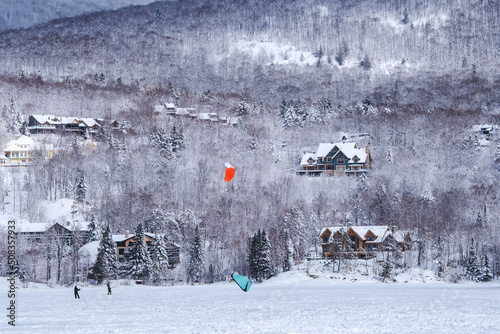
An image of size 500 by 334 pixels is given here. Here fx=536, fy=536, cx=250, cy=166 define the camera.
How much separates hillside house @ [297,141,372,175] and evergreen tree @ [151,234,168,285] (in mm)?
38767

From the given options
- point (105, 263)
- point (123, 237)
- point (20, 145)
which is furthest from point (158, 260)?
point (20, 145)

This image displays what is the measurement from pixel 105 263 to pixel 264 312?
22.7 meters

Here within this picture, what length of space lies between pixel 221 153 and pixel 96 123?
923 inches

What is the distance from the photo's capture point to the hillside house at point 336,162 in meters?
81.9

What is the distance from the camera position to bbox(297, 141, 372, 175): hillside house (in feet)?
269

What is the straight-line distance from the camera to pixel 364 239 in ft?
171

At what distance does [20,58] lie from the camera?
560ft

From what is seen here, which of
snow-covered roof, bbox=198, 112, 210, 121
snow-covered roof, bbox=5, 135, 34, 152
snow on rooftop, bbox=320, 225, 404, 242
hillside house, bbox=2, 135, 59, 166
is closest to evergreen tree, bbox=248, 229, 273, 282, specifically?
snow on rooftop, bbox=320, 225, 404, 242

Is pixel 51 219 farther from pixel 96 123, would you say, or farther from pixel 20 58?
pixel 20 58

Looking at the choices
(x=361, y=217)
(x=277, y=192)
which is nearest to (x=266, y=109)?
(x=277, y=192)

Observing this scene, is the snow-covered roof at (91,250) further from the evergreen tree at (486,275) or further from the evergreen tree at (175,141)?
the evergreen tree at (175,141)

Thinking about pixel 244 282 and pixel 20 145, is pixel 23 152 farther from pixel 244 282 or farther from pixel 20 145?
pixel 244 282

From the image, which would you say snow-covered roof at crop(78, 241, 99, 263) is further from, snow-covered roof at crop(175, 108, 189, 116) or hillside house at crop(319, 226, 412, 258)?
snow-covered roof at crop(175, 108, 189, 116)

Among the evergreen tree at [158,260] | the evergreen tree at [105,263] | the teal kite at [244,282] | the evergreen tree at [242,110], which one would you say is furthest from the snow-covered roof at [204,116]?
the teal kite at [244,282]
